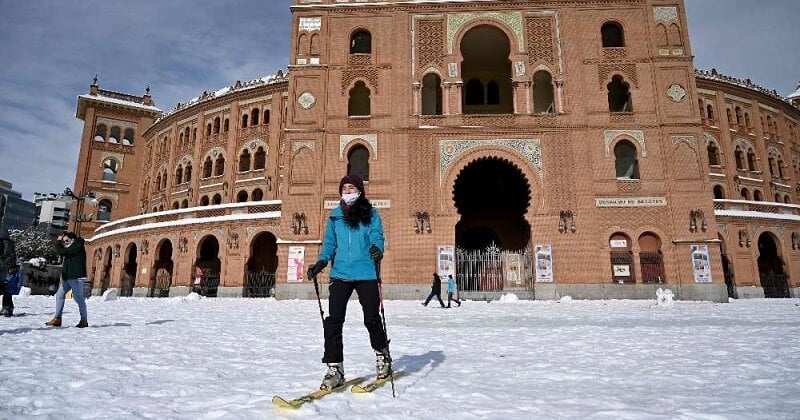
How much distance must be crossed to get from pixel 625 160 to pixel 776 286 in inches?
471

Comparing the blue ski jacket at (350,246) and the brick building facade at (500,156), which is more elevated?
the brick building facade at (500,156)

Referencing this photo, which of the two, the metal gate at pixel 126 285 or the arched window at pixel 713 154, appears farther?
the arched window at pixel 713 154

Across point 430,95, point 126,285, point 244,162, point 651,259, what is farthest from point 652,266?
point 126,285

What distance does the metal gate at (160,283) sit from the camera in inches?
1060

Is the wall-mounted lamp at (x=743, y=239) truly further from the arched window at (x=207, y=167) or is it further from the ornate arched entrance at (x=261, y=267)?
the arched window at (x=207, y=167)

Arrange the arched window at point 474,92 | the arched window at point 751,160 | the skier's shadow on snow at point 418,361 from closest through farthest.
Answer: the skier's shadow on snow at point 418,361 → the arched window at point 474,92 → the arched window at point 751,160

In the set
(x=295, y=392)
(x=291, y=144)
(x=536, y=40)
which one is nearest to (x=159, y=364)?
(x=295, y=392)

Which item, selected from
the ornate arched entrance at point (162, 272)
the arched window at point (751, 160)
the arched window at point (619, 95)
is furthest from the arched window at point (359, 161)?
the arched window at point (751, 160)

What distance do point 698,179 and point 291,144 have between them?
18014mm

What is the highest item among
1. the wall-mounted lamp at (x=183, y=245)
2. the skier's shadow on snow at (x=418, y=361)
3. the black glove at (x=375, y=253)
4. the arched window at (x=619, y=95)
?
the arched window at (x=619, y=95)

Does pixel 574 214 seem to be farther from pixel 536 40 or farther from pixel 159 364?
pixel 159 364

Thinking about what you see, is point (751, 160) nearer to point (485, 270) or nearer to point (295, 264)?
point (485, 270)

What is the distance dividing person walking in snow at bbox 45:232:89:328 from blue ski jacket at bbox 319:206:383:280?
5.93m

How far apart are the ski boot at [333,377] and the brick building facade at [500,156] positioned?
15459 millimetres
